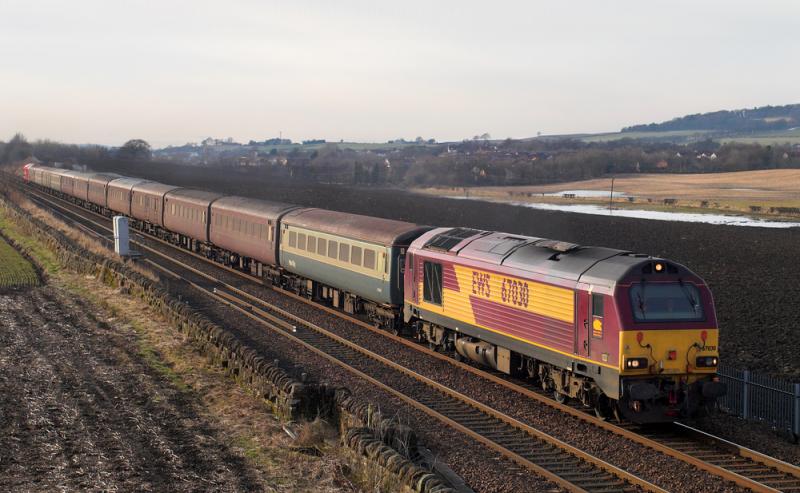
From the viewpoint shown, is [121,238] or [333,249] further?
[121,238]

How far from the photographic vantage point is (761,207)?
74.6 m

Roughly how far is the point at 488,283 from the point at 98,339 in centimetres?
1169

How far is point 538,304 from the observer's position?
1834cm

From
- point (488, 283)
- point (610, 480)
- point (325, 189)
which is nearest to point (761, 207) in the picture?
point (325, 189)

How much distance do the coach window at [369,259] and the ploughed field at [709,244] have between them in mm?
10852

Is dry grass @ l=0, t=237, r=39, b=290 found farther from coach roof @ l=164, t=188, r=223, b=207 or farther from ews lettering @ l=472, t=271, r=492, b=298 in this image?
ews lettering @ l=472, t=271, r=492, b=298

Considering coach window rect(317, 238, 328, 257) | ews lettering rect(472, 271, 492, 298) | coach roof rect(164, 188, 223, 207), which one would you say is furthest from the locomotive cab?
coach roof rect(164, 188, 223, 207)

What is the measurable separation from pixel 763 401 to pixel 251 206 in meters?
26.0

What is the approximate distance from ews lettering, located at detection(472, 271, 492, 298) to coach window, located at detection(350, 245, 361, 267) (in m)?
7.29

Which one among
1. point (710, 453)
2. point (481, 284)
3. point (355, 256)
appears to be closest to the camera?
point (710, 453)

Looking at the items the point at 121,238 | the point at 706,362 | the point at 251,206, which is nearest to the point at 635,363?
the point at 706,362

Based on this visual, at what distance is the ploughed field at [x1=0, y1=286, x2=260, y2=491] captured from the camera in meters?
13.3

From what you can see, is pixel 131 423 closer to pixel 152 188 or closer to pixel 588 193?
pixel 152 188

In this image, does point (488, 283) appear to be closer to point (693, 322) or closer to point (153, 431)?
point (693, 322)
